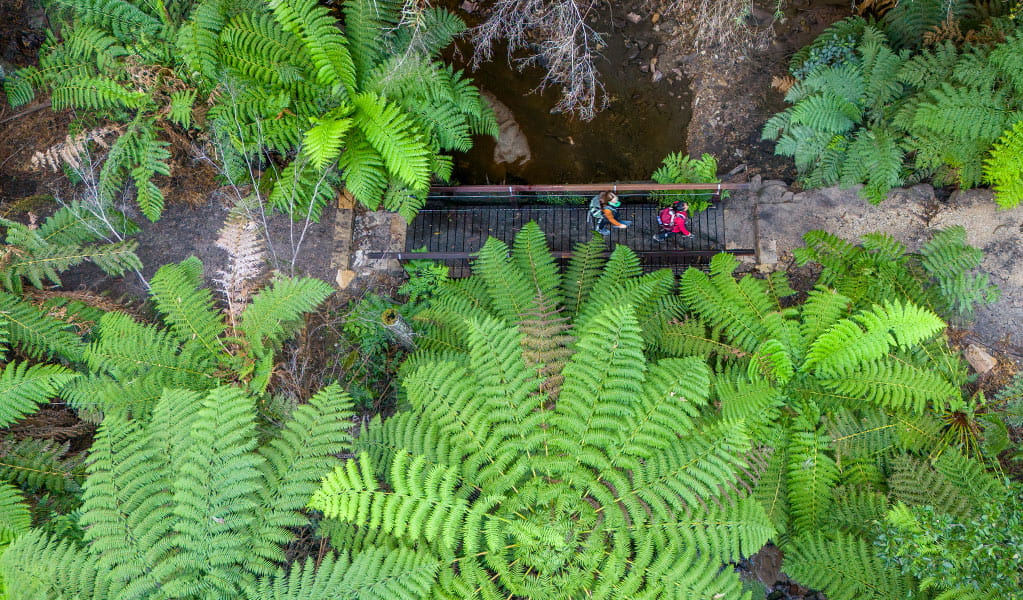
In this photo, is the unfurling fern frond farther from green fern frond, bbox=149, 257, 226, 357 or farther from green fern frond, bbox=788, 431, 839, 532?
green fern frond, bbox=149, 257, 226, 357

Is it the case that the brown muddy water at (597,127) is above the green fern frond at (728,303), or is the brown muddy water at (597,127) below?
above

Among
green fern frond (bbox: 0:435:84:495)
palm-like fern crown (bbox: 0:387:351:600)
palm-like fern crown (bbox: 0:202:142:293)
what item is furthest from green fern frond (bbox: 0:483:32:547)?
palm-like fern crown (bbox: 0:202:142:293)

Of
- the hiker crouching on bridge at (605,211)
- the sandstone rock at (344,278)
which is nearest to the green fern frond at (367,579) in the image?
the sandstone rock at (344,278)

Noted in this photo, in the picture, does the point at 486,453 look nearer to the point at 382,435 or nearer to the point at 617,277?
the point at 382,435

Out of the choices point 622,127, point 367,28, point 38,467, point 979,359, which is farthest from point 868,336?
point 38,467

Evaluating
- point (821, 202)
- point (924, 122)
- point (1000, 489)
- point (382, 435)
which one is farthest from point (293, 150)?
point (1000, 489)

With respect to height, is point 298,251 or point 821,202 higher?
point 821,202

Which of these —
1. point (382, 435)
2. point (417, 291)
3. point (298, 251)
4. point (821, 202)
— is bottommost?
point (382, 435)

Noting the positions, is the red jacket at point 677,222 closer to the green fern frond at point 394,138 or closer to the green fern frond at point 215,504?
the green fern frond at point 394,138
